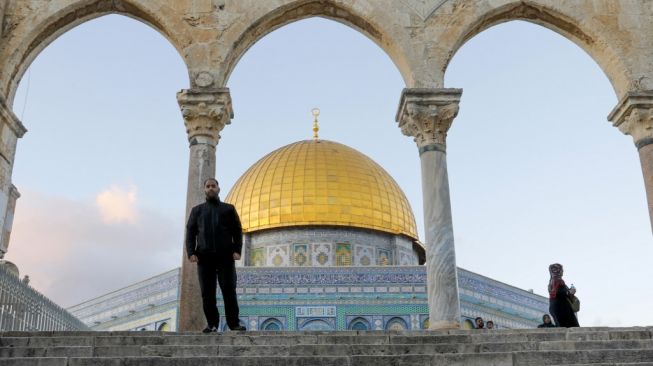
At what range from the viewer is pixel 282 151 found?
3061 cm

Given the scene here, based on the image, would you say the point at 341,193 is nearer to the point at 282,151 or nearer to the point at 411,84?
the point at 282,151

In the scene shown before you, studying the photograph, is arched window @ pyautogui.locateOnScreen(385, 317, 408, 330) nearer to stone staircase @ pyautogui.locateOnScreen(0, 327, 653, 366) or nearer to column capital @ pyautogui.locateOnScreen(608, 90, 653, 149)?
column capital @ pyautogui.locateOnScreen(608, 90, 653, 149)

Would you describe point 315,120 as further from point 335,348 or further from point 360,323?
point 335,348

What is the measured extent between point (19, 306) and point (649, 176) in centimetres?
842

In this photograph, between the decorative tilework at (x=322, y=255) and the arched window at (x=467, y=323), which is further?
the decorative tilework at (x=322, y=255)

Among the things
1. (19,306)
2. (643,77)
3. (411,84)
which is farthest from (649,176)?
(19,306)

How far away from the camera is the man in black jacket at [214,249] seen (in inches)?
267

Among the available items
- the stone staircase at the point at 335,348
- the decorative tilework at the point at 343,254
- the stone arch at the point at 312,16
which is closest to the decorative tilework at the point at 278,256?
the decorative tilework at the point at 343,254

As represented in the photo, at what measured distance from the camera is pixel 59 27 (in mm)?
10266

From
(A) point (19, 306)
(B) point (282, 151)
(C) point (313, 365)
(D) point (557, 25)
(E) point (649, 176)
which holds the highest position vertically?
(B) point (282, 151)

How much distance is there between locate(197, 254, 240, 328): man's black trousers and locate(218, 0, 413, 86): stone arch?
3.71 metres

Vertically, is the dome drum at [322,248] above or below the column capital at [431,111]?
above

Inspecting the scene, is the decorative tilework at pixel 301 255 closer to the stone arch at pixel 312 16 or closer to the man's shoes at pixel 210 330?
the stone arch at pixel 312 16

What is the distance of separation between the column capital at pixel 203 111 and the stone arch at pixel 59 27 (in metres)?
A: 0.67
